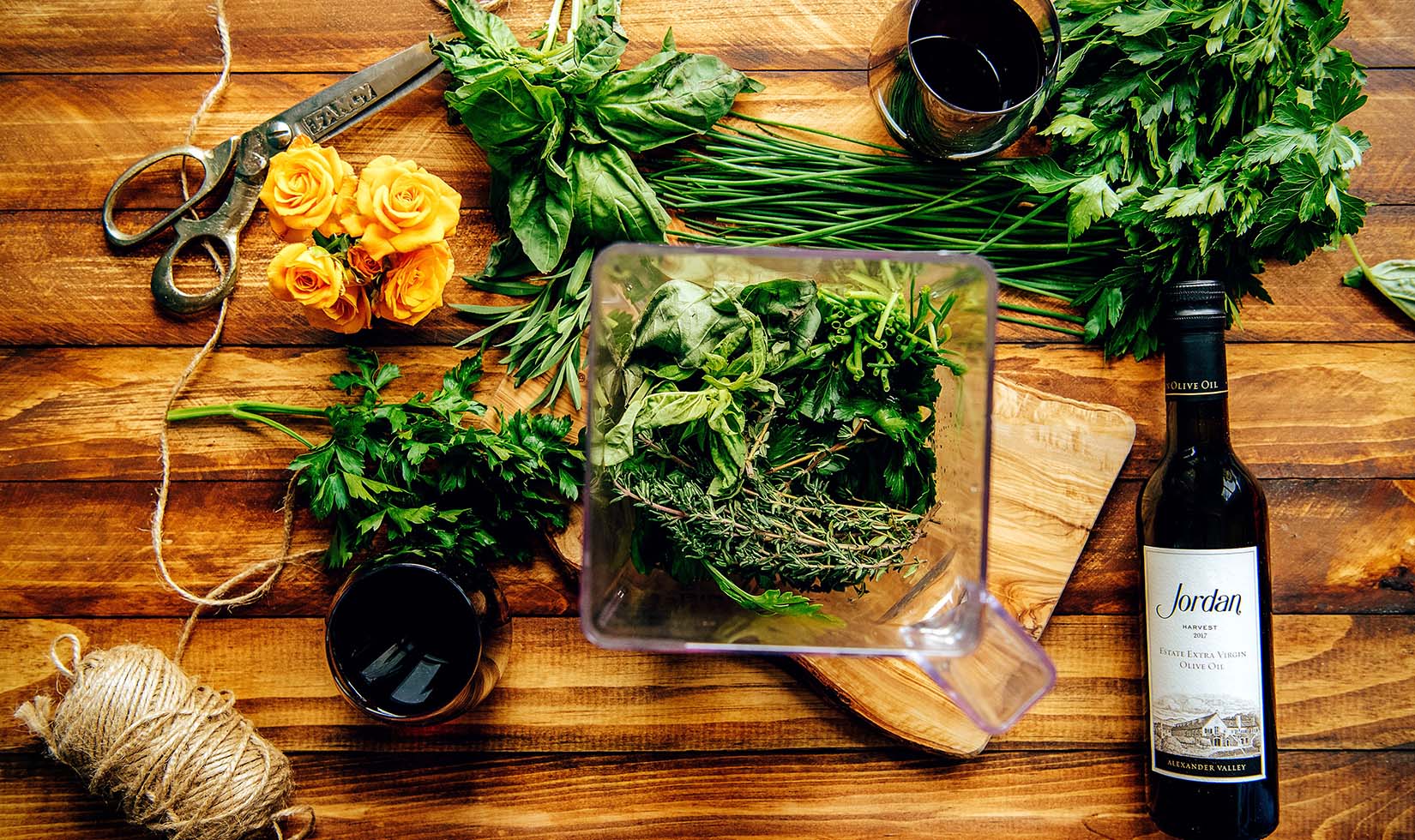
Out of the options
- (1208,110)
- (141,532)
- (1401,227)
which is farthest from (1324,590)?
(141,532)

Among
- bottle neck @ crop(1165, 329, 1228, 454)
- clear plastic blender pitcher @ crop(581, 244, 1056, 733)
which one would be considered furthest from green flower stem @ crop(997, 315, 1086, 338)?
clear plastic blender pitcher @ crop(581, 244, 1056, 733)

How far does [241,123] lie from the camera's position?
3.78 ft

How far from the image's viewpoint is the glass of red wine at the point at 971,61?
101 centimetres

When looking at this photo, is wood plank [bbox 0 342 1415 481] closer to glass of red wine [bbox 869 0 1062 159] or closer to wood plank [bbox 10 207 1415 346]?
wood plank [bbox 10 207 1415 346]

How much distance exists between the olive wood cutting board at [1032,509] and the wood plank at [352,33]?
54 cm

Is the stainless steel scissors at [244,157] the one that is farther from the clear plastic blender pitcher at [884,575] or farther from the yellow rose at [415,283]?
the clear plastic blender pitcher at [884,575]

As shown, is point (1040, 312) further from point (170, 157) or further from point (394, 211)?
point (170, 157)

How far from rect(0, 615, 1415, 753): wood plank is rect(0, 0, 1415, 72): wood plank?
757 millimetres

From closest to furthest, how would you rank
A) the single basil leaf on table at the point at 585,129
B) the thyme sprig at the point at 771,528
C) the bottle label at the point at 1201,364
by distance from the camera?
the thyme sprig at the point at 771,528
the bottle label at the point at 1201,364
the single basil leaf on table at the point at 585,129

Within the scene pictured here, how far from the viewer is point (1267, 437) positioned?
1.15 meters

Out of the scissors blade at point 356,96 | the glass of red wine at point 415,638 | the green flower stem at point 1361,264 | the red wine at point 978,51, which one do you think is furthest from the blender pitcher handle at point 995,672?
the scissors blade at point 356,96

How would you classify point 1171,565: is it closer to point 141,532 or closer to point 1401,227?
point 1401,227

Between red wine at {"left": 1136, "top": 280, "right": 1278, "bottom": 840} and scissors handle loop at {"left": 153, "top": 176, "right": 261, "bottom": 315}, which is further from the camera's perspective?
scissors handle loop at {"left": 153, "top": 176, "right": 261, "bottom": 315}

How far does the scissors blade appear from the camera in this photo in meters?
1.11
